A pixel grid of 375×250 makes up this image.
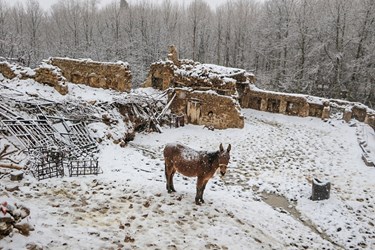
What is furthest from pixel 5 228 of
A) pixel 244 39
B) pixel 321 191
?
pixel 244 39

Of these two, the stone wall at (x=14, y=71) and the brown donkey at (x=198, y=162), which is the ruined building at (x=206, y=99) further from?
the brown donkey at (x=198, y=162)

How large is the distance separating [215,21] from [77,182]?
1886 inches

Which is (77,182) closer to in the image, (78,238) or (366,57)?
(78,238)

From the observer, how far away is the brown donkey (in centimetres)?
830

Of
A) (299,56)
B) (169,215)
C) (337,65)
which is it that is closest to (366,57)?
(337,65)

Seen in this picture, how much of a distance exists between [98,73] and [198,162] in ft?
58.5

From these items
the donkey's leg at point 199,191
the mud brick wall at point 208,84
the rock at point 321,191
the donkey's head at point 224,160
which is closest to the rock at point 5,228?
the donkey's leg at point 199,191

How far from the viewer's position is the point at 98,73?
78.8 feet

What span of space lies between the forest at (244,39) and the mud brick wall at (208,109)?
1408cm

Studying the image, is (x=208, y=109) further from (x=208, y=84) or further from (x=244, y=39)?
(x=244, y=39)

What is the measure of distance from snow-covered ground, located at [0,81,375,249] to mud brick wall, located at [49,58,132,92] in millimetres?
9219

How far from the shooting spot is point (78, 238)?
20.6 feet

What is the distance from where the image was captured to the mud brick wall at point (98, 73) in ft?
76.6

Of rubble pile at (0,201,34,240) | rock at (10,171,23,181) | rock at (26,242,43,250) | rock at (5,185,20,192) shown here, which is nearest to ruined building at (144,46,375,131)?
rock at (10,171,23,181)
